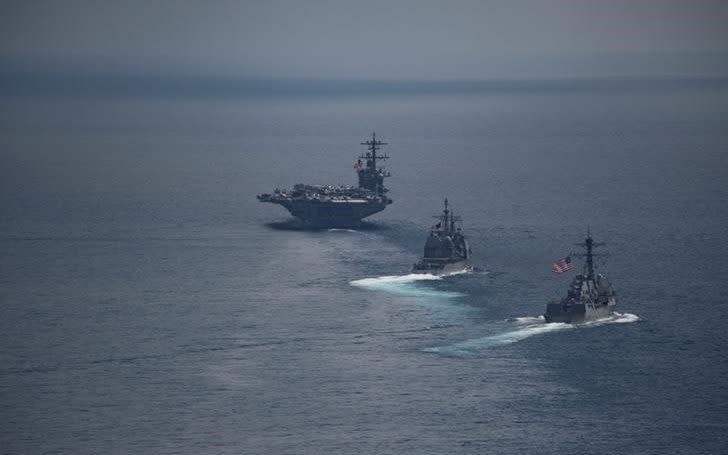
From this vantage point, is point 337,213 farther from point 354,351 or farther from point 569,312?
point 354,351

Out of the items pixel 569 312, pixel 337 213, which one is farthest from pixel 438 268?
pixel 337 213

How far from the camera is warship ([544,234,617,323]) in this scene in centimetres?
13050

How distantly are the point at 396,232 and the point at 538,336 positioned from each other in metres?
62.3

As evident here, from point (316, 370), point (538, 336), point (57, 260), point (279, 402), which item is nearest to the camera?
point (279, 402)

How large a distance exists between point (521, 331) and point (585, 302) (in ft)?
22.5

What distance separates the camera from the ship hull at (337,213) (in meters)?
192

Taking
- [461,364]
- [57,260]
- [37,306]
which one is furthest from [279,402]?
[57,260]

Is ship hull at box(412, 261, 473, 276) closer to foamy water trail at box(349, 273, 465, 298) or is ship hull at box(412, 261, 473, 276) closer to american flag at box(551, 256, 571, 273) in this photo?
foamy water trail at box(349, 273, 465, 298)

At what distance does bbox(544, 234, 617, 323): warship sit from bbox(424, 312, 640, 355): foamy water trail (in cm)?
55

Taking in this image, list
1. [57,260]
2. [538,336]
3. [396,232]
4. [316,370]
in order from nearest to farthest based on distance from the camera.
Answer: [316,370]
[538,336]
[57,260]
[396,232]

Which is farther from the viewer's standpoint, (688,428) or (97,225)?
(97,225)

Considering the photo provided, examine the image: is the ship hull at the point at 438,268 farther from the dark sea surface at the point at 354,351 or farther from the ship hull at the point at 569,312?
the ship hull at the point at 569,312

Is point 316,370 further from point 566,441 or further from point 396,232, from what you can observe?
point 396,232

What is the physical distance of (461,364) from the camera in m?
118
